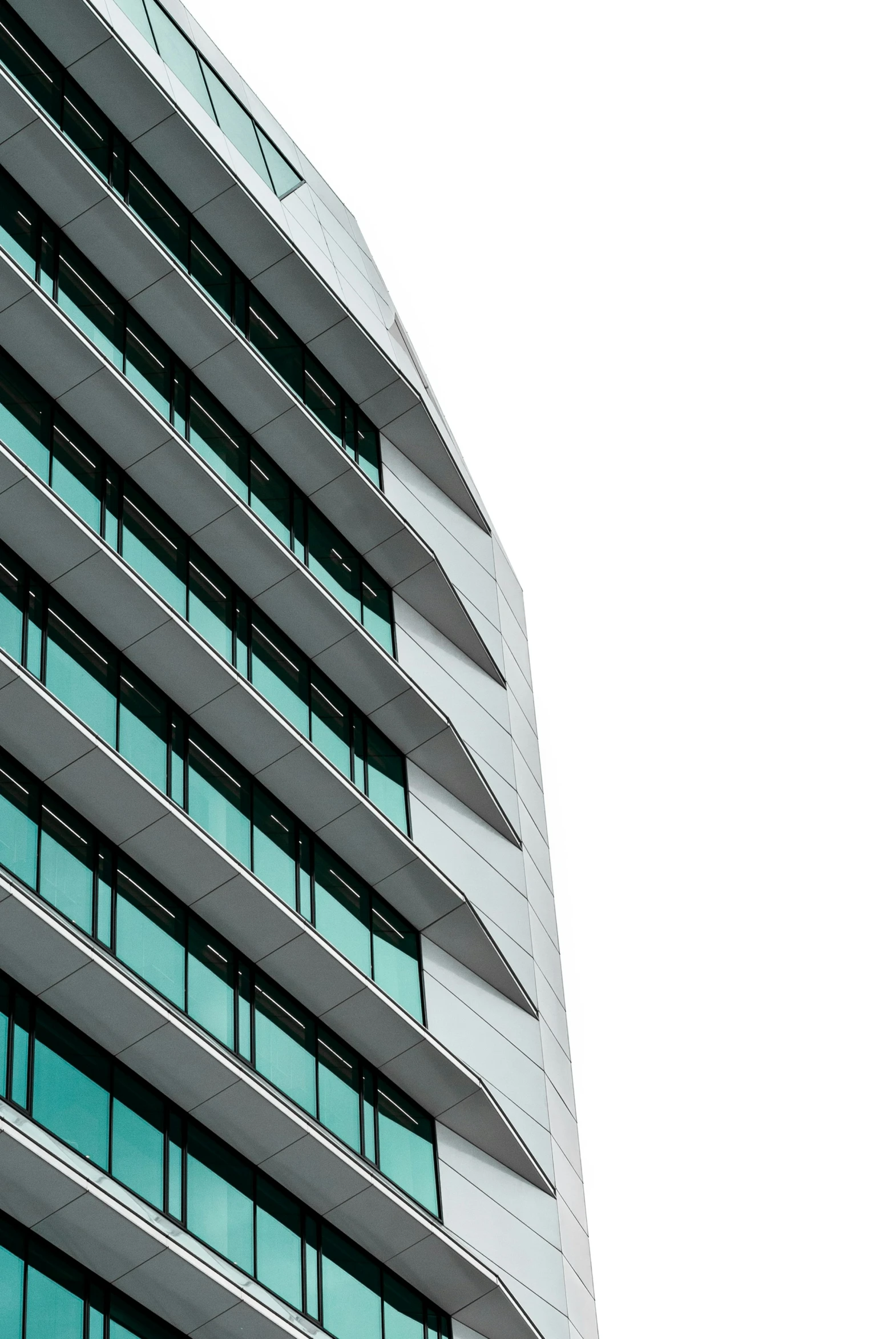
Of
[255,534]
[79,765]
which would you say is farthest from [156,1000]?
[255,534]

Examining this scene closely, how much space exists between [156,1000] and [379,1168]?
5562mm

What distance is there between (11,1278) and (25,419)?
44.9 ft

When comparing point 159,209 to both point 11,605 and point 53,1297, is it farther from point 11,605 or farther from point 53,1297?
point 53,1297

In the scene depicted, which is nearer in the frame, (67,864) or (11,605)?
(67,864)

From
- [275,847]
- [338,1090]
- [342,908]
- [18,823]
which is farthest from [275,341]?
[338,1090]

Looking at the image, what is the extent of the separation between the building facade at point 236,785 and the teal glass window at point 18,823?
68 mm

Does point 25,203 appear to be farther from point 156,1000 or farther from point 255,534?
point 156,1000

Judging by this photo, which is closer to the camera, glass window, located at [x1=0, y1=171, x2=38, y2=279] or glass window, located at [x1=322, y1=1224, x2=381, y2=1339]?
glass window, located at [x1=322, y1=1224, x2=381, y2=1339]

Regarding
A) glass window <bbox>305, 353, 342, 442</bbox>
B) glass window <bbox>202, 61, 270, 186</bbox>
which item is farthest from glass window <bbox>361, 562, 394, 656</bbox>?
glass window <bbox>202, 61, 270, 186</bbox>

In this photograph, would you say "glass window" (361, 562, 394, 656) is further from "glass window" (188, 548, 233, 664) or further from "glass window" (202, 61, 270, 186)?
"glass window" (202, 61, 270, 186)

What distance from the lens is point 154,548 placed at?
1266 inches

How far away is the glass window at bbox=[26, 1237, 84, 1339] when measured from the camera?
78.5ft

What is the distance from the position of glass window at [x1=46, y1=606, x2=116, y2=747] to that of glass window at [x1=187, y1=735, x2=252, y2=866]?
75.4 inches

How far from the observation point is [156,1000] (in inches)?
1037
